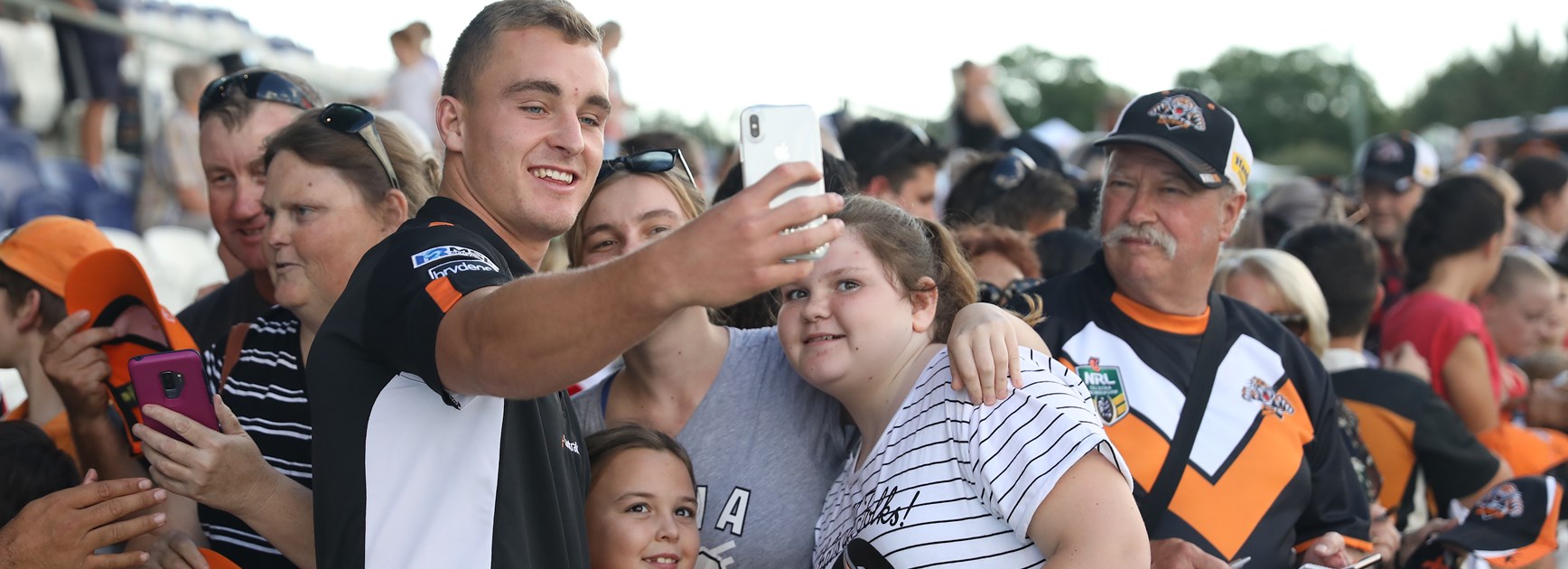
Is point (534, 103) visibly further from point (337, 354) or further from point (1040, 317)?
point (1040, 317)

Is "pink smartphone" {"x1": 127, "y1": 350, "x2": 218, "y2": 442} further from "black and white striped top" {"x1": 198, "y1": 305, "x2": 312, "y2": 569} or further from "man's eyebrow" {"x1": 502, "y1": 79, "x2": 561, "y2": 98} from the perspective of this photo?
"man's eyebrow" {"x1": 502, "y1": 79, "x2": 561, "y2": 98}

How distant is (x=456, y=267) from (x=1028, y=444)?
111cm

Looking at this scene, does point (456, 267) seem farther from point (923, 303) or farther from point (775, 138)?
point (923, 303)

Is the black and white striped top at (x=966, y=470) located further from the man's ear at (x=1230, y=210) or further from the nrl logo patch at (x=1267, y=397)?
the man's ear at (x=1230, y=210)

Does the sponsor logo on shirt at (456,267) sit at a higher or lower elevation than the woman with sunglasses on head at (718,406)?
higher

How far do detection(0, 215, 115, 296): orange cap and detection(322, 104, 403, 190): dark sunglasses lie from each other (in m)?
1.08

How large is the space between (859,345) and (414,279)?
116 centimetres

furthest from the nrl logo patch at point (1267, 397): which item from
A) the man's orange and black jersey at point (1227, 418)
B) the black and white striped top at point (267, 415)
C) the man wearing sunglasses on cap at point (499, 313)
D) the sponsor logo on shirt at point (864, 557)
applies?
the black and white striped top at point (267, 415)

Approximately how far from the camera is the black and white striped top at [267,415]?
284 centimetres

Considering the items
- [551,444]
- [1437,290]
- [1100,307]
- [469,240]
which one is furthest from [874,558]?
[1437,290]

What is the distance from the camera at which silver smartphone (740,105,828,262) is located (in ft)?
5.51

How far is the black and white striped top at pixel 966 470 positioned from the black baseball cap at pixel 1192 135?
1.19 m

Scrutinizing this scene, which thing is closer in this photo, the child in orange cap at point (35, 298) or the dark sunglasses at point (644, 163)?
the dark sunglasses at point (644, 163)

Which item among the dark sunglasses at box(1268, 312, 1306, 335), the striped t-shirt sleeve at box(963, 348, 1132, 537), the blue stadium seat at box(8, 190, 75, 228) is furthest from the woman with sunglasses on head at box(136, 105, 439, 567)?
the blue stadium seat at box(8, 190, 75, 228)
